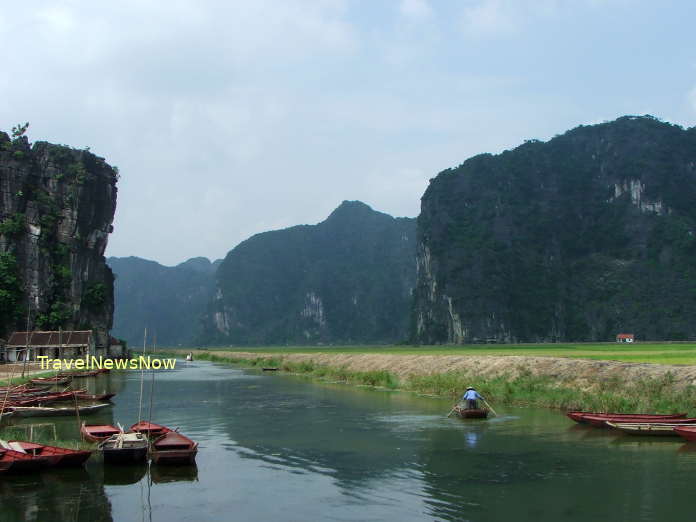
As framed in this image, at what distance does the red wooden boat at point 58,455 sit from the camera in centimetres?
1823

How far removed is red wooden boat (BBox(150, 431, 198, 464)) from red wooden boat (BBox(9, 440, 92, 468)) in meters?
1.88

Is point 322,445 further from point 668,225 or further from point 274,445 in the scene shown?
point 668,225

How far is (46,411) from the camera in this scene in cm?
3061

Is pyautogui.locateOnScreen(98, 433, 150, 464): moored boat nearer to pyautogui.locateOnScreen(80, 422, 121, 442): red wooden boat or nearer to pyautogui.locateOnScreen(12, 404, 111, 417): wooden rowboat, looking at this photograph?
pyautogui.locateOnScreen(80, 422, 121, 442): red wooden boat

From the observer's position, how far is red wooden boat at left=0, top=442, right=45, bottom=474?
696 inches

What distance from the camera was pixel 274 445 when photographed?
78.2 feet

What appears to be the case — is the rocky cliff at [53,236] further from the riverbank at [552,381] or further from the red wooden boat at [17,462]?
the red wooden boat at [17,462]

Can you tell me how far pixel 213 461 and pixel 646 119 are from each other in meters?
181

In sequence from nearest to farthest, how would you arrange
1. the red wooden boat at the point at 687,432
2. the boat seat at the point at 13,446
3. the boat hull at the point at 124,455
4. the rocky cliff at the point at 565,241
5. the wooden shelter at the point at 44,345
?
the boat seat at the point at 13,446
the boat hull at the point at 124,455
the red wooden boat at the point at 687,432
the wooden shelter at the point at 44,345
the rocky cliff at the point at 565,241

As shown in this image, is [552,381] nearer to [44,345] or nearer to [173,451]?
[173,451]

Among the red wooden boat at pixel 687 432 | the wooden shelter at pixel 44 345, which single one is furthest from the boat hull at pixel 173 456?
the wooden shelter at pixel 44 345

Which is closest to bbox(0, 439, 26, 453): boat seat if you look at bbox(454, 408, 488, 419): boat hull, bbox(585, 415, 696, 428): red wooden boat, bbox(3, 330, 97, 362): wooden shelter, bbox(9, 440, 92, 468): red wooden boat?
bbox(9, 440, 92, 468): red wooden boat

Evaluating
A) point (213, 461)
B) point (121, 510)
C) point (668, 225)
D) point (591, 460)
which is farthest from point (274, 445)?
point (668, 225)

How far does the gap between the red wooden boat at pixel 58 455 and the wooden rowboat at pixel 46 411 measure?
10998 millimetres
